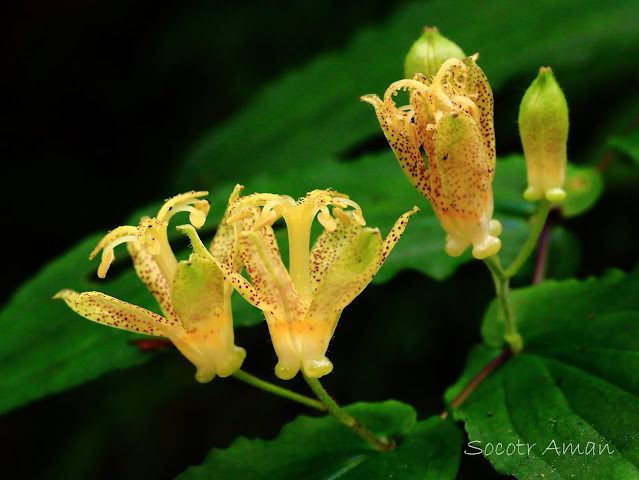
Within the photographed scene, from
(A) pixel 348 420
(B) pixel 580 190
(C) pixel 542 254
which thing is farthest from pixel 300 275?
(B) pixel 580 190

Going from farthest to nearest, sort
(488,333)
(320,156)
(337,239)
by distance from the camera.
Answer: (320,156) < (488,333) < (337,239)

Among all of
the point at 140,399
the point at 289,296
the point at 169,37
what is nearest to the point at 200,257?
the point at 289,296

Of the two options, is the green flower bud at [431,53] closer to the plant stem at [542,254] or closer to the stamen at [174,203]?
the stamen at [174,203]

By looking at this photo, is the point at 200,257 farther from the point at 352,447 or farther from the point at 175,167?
the point at 175,167

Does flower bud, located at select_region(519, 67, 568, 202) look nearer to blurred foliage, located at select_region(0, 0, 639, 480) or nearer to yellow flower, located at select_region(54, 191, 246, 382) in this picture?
blurred foliage, located at select_region(0, 0, 639, 480)

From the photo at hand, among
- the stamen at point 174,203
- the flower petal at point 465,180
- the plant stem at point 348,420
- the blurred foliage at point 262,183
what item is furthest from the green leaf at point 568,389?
the stamen at point 174,203

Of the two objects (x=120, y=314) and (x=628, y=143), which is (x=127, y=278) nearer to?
(x=120, y=314)

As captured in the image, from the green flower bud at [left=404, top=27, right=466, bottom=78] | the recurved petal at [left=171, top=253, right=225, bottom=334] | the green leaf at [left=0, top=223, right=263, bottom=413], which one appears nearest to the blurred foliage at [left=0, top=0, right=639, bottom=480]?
the green leaf at [left=0, top=223, right=263, bottom=413]
